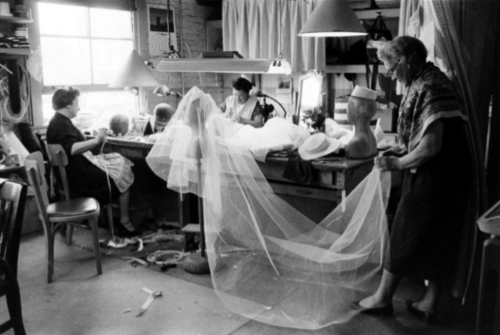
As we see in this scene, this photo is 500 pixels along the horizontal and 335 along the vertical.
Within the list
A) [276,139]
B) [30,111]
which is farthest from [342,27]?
[30,111]

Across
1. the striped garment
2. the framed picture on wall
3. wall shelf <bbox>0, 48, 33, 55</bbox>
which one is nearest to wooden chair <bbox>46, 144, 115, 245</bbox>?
the striped garment

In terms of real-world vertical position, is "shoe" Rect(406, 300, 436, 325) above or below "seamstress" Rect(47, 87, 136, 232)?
below

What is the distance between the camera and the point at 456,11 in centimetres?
292

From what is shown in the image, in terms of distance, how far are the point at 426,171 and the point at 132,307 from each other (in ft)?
6.48

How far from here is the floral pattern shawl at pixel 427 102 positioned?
2.76 meters

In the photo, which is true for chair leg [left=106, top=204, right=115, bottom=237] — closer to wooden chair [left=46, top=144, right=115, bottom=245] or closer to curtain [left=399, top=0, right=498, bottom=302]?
wooden chair [left=46, top=144, right=115, bottom=245]

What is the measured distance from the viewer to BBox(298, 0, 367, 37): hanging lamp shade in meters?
4.04

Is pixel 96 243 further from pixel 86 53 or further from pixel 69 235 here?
pixel 86 53

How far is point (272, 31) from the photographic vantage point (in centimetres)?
634

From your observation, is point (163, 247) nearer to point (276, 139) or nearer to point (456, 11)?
point (276, 139)

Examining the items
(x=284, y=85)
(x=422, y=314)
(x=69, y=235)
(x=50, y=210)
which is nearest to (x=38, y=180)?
(x=50, y=210)

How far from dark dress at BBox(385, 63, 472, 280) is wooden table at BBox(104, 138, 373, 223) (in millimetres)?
600

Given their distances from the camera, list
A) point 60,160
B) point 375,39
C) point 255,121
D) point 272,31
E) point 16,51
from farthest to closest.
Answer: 1. point 272,31
2. point 375,39
3. point 255,121
4. point 16,51
5. point 60,160

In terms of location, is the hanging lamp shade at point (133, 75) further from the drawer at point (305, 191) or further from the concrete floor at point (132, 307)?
the drawer at point (305, 191)
